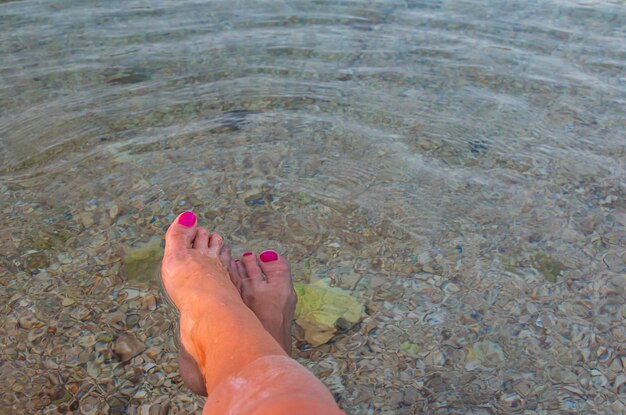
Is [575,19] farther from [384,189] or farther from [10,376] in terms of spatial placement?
[10,376]

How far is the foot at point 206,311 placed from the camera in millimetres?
2086

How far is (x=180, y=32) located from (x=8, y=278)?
3893 mm

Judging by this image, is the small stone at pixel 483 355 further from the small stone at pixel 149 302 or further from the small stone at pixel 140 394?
the small stone at pixel 149 302

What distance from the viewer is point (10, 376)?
7.96ft

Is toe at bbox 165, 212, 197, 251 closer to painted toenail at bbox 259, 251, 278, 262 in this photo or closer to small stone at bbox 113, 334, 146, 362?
painted toenail at bbox 259, 251, 278, 262

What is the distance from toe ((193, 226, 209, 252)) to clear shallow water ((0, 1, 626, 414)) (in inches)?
6.9

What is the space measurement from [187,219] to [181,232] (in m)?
0.09

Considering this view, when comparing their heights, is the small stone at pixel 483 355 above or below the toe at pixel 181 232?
below

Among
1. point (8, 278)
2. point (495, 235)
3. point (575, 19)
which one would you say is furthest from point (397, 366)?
A: point (575, 19)

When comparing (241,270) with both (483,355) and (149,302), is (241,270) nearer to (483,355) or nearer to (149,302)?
(149,302)

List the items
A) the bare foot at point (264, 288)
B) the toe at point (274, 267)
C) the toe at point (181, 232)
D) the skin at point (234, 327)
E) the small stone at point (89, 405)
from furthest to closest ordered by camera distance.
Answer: the toe at point (181, 232), the toe at point (274, 267), the bare foot at point (264, 288), the small stone at point (89, 405), the skin at point (234, 327)

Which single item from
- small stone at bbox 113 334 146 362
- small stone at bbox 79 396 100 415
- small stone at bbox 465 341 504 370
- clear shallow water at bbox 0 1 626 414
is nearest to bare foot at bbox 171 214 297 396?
clear shallow water at bbox 0 1 626 414

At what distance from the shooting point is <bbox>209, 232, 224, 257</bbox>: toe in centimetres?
312

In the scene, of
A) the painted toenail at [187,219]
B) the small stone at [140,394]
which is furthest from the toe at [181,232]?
the small stone at [140,394]
